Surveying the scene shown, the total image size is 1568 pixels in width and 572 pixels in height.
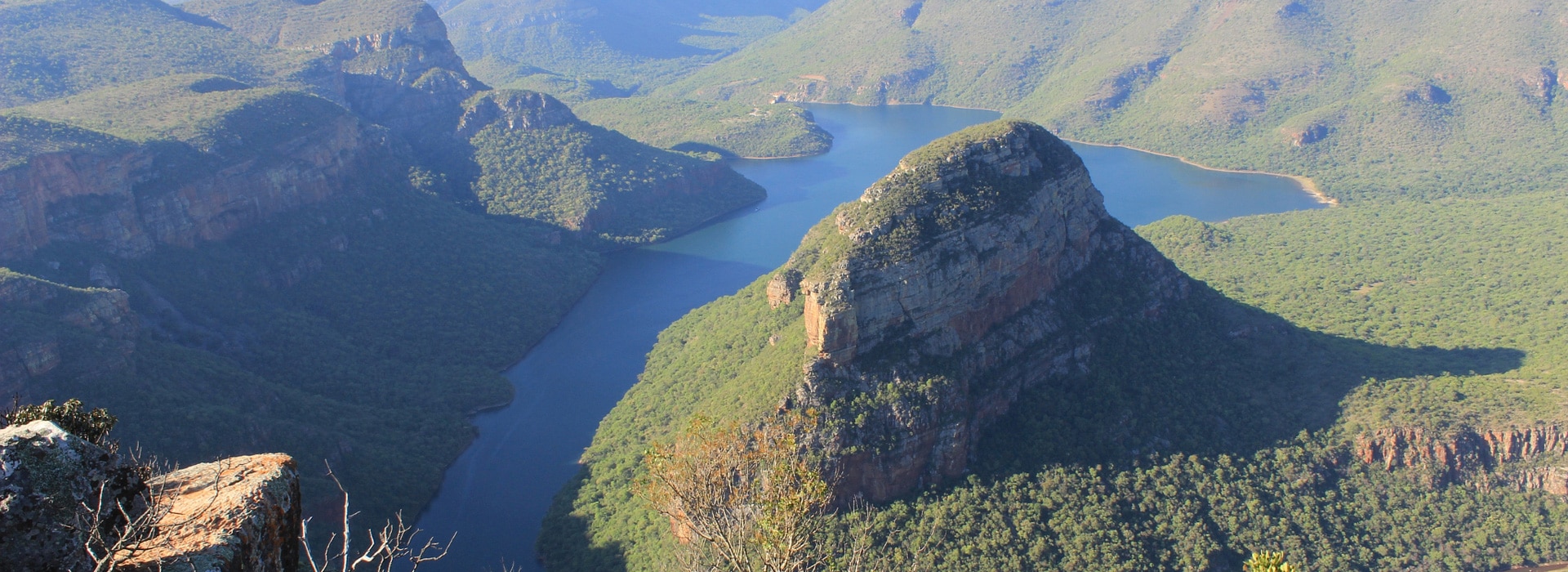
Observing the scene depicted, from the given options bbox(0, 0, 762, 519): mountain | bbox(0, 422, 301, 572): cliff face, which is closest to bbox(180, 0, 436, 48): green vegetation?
bbox(0, 0, 762, 519): mountain

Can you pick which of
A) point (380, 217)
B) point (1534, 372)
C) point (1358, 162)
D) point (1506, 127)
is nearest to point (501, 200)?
point (380, 217)

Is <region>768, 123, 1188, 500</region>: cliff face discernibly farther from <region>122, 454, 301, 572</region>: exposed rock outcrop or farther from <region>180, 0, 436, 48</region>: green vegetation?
<region>180, 0, 436, 48</region>: green vegetation

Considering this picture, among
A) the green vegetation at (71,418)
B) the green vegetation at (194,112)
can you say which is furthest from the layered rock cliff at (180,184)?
the green vegetation at (71,418)

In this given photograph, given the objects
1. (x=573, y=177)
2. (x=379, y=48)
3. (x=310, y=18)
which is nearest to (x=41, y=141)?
(x=573, y=177)

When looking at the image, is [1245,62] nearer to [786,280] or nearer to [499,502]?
[786,280]

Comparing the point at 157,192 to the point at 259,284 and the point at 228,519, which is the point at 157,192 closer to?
the point at 259,284

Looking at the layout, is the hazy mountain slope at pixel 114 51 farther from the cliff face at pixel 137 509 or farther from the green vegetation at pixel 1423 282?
the green vegetation at pixel 1423 282
